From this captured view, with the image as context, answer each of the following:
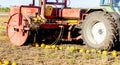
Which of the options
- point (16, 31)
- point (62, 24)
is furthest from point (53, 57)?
point (16, 31)

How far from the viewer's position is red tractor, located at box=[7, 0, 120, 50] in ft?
34.8

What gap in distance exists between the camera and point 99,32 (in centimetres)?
1108

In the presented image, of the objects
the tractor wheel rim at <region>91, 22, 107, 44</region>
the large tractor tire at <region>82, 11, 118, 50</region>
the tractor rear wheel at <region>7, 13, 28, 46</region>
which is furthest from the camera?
the tractor rear wheel at <region>7, 13, 28, 46</region>

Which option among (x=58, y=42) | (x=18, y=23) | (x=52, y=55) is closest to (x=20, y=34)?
(x=18, y=23)

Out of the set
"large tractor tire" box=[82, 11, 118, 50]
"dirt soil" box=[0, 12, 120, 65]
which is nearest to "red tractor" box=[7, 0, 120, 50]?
"large tractor tire" box=[82, 11, 118, 50]

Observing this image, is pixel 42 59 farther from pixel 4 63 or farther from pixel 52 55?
pixel 4 63

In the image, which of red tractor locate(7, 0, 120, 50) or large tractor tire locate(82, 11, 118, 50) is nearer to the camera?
large tractor tire locate(82, 11, 118, 50)

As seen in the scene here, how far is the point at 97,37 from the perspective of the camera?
11227mm

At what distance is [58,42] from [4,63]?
5.02 m

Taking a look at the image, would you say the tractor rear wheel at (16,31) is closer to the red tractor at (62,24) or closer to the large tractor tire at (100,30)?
the red tractor at (62,24)

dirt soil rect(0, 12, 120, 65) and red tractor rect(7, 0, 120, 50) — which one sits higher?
red tractor rect(7, 0, 120, 50)

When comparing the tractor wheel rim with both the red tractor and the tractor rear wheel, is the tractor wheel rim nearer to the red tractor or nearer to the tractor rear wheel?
the red tractor

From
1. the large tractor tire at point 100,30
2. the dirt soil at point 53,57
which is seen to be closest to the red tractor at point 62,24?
the large tractor tire at point 100,30

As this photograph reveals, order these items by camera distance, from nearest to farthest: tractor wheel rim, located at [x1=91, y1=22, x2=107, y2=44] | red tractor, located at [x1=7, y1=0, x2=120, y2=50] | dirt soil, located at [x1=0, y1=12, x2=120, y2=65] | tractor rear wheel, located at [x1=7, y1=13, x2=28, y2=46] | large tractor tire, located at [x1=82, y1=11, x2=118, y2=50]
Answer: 1. dirt soil, located at [x1=0, y1=12, x2=120, y2=65]
2. large tractor tire, located at [x1=82, y1=11, x2=118, y2=50]
3. red tractor, located at [x1=7, y1=0, x2=120, y2=50]
4. tractor wheel rim, located at [x1=91, y1=22, x2=107, y2=44]
5. tractor rear wheel, located at [x1=7, y1=13, x2=28, y2=46]
